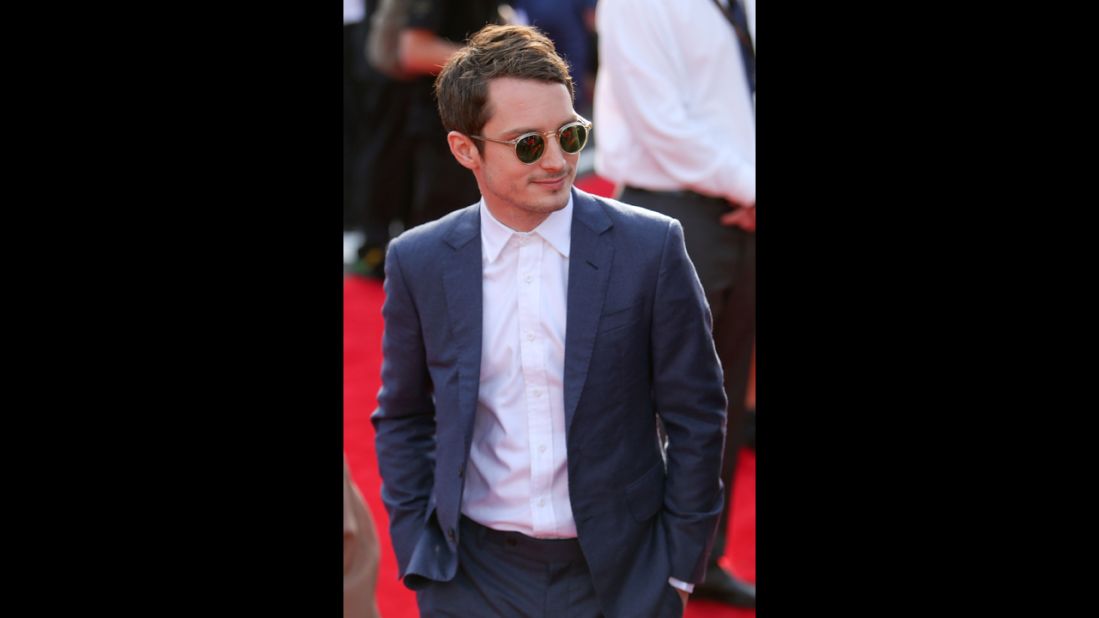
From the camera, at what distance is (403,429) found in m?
2.17

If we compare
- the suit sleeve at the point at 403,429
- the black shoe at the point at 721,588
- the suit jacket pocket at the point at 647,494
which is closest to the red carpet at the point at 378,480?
the black shoe at the point at 721,588

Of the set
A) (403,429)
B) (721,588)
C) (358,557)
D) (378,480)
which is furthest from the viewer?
(378,480)

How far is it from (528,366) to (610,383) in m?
0.15

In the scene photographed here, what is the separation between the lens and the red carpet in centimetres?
303

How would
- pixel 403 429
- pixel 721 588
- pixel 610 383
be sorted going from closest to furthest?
1. pixel 610 383
2. pixel 403 429
3. pixel 721 588

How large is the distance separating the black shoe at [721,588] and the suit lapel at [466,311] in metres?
1.29

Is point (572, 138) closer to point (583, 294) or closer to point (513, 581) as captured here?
point (583, 294)

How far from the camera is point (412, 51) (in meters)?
4.16

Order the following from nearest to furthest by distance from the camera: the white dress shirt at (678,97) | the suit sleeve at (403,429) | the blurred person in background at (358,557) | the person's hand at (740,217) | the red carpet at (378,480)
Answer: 1. the suit sleeve at (403,429)
2. the blurred person in background at (358,557)
3. the white dress shirt at (678,97)
4. the person's hand at (740,217)
5. the red carpet at (378,480)

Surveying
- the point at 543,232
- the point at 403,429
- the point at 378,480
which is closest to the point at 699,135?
the point at 543,232

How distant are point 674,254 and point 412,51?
2399mm

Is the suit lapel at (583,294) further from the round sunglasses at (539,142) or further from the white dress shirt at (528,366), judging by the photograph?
the round sunglasses at (539,142)

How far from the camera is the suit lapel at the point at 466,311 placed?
204 cm

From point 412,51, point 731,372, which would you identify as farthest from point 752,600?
point 412,51
